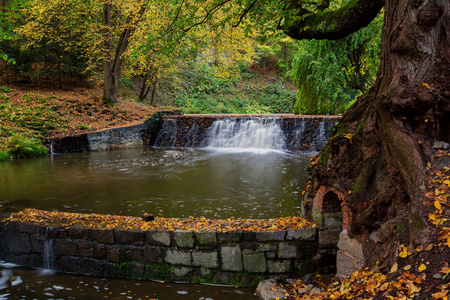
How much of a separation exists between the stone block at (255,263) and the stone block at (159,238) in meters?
1.02

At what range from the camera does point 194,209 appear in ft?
23.4

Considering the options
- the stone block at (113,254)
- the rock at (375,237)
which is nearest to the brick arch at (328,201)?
the rock at (375,237)

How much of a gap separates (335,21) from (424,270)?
3852 mm

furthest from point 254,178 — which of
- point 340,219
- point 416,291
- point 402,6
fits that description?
point 416,291

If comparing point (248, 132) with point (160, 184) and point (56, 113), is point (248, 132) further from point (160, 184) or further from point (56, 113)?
point (56, 113)

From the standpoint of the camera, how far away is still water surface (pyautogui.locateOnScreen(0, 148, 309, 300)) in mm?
4410

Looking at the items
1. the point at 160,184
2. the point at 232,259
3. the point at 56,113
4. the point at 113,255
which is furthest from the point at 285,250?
the point at 56,113

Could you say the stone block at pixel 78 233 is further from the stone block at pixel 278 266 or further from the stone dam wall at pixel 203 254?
the stone block at pixel 278 266

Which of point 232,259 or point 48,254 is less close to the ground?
point 232,259

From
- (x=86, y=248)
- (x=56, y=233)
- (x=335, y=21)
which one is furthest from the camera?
(x=335, y=21)

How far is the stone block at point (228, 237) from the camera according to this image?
4582 millimetres

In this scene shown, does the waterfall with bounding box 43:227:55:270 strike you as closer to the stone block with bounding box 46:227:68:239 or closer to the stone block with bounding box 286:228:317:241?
→ the stone block with bounding box 46:227:68:239

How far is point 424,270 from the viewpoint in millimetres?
2910

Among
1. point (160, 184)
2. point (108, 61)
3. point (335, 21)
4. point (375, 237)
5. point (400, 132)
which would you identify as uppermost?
point (108, 61)
